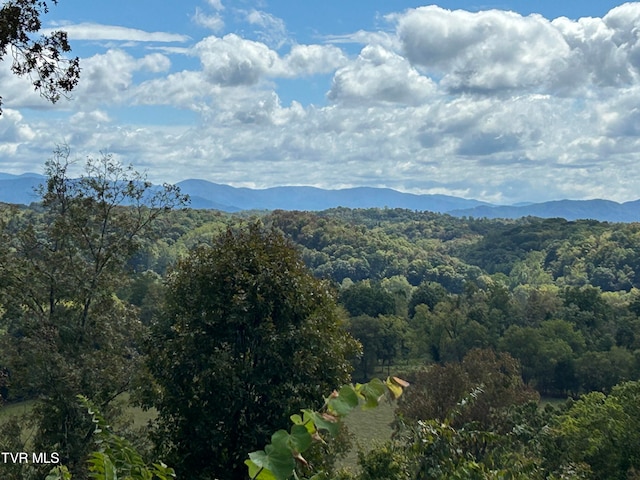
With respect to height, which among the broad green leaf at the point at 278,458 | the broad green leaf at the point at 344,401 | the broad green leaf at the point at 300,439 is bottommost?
the broad green leaf at the point at 278,458

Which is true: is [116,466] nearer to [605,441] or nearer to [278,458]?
[278,458]

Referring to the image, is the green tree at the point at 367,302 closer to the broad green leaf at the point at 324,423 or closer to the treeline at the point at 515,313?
the treeline at the point at 515,313

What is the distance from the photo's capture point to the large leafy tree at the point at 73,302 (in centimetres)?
1598

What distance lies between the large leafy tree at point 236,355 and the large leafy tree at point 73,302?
4.80m

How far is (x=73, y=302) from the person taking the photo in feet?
58.4

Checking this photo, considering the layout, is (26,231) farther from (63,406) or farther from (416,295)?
(416,295)

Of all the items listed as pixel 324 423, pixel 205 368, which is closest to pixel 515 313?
pixel 205 368

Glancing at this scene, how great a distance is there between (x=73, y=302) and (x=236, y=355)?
821cm

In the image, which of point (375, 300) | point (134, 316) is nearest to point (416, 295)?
point (375, 300)

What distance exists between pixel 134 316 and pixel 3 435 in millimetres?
4592

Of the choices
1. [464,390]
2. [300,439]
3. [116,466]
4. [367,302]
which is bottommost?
[367,302]

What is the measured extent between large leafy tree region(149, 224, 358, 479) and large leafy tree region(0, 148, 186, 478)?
15.8ft

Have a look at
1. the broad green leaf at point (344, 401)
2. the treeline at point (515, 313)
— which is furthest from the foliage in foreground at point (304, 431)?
the treeline at point (515, 313)

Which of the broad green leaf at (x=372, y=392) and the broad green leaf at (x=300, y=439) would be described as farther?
the broad green leaf at (x=372, y=392)
